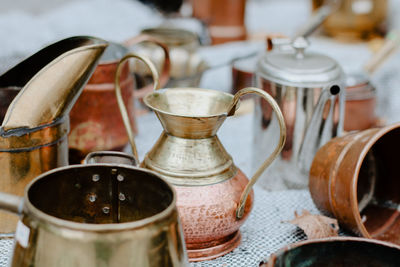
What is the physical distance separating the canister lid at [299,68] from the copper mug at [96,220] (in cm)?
44

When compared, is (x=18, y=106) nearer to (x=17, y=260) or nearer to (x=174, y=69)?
(x=17, y=260)

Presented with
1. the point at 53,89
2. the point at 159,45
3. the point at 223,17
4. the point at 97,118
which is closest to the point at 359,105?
the point at 159,45

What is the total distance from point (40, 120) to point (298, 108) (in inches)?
18.3

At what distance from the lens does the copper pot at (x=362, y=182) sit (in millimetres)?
772

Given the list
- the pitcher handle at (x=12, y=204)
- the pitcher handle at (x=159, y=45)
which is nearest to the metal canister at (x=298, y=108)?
the pitcher handle at (x=159, y=45)

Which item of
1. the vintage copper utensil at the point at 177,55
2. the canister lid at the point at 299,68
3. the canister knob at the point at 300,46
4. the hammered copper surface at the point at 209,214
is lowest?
the hammered copper surface at the point at 209,214

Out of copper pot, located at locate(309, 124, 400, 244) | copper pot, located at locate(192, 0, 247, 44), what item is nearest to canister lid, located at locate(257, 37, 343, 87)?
copper pot, located at locate(309, 124, 400, 244)

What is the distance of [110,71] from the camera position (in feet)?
3.16

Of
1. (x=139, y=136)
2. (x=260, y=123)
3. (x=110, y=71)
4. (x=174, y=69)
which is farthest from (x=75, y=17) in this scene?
(x=260, y=123)

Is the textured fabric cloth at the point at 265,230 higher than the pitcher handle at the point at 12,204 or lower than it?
lower

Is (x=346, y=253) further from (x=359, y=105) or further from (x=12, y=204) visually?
(x=359, y=105)

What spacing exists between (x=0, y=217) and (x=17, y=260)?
10.5 inches

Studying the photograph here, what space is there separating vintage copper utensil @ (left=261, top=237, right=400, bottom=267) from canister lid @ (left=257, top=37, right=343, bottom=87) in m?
0.39

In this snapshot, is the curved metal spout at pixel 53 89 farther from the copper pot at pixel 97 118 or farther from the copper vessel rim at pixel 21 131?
the copper pot at pixel 97 118
